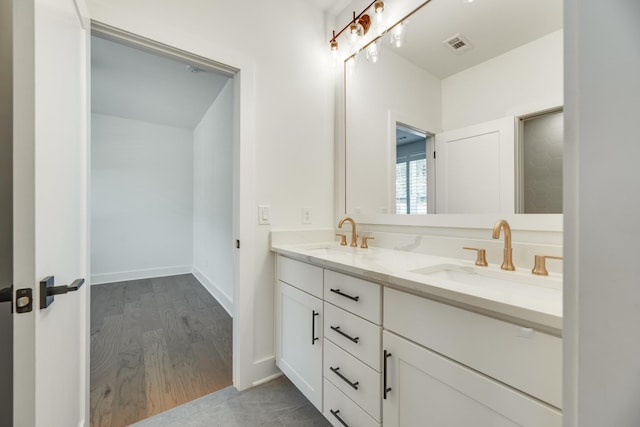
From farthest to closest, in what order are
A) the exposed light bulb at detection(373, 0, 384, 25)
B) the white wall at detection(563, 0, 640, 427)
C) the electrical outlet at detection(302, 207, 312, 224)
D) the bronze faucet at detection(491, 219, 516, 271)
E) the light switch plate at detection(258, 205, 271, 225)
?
the electrical outlet at detection(302, 207, 312, 224), the light switch plate at detection(258, 205, 271, 225), the exposed light bulb at detection(373, 0, 384, 25), the bronze faucet at detection(491, 219, 516, 271), the white wall at detection(563, 0, 640, 427)

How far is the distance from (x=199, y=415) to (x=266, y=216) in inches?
45.1

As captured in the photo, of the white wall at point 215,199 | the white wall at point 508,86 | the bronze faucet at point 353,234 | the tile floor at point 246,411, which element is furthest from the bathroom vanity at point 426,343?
the white wall at point 215,199

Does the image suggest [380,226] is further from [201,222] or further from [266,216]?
[201,222]

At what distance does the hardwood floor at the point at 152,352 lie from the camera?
1492 mm

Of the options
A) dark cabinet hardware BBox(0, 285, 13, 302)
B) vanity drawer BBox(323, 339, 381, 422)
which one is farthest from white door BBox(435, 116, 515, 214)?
dark cabinet hardware BBox(0, 285, 13, 302)

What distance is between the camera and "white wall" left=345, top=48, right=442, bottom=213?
1.45m

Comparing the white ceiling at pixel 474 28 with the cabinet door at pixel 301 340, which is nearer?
the white ceiling at pixel 474 28

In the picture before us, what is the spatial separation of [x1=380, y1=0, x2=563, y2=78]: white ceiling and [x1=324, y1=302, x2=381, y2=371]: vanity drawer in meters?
1.29

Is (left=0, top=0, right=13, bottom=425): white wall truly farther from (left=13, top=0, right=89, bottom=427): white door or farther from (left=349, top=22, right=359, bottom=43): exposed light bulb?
(left=349, top=22, right=359, bottom=43): exposed light bulb

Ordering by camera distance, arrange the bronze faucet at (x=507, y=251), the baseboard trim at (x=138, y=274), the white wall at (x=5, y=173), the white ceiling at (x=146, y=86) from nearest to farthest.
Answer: the white wall at (x=5, y=173)
the bronze faucet at (x=507, y=251)
the white ceiling at (x=146, y=86)
the baseboard trim at (x=138, y=274)

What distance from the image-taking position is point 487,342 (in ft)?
2.24

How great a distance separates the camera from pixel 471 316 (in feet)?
2.35

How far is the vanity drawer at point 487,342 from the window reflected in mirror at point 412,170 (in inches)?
29.1

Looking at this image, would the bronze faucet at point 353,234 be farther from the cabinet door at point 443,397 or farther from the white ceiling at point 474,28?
the white ceiling at point 474,28
